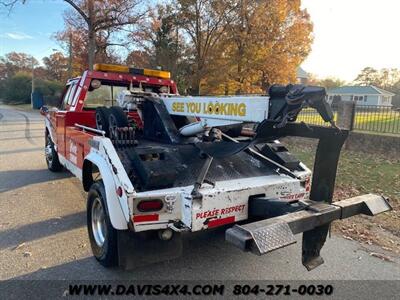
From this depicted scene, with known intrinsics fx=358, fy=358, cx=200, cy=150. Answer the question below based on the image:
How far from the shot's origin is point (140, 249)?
3299 millimetres

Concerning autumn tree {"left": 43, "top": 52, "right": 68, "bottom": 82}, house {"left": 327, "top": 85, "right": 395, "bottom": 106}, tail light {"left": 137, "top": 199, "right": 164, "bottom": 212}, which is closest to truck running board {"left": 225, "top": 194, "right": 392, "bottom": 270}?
tail light {"left": 137, "top": 199, "right": 164, "bottom": 212}

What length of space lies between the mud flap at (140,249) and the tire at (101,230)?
20 centimetres

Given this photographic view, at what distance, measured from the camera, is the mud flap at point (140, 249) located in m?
3.26

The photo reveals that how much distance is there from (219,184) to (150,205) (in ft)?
2.36

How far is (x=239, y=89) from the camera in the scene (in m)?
25.6

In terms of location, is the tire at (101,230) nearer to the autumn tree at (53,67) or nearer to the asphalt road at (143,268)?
the asphalt road at (143,268)

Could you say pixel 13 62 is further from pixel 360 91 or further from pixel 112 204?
pixel 112 204

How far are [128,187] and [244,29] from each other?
22.8 m

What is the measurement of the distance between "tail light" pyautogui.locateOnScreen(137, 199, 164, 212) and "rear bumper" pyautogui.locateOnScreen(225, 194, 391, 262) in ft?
2.85

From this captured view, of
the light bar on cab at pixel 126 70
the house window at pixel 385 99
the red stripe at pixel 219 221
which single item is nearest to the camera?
the red stripe at pixel 219 221

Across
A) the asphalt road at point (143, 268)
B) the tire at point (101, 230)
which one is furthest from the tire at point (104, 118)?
the asphalt road at point (143, 268)

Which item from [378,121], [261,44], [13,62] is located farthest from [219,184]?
Answer: [13,62]

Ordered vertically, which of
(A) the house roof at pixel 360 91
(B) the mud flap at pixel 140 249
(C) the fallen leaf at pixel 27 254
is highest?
(A) the house roof at pixel 360 91

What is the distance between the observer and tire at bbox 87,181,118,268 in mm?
3443
